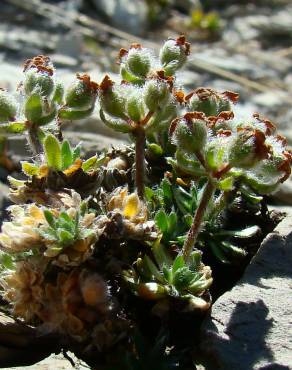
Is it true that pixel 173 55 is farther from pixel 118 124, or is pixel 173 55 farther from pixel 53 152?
pixel 53 152

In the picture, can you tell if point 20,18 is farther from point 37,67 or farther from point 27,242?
point 27,242

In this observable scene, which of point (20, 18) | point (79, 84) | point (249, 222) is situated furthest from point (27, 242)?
point (20, 18)

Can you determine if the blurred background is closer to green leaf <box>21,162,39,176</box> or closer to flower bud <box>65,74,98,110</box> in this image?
flower bud <box>65,74,98,110</box>

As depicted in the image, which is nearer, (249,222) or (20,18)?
(249,222)

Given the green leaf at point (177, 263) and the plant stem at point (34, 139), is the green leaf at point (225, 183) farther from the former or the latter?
the plant stem at point (34, 139)

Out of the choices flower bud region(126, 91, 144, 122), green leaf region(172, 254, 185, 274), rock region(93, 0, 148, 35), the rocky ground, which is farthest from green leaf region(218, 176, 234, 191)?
rock region(93, 0, 148, 35)

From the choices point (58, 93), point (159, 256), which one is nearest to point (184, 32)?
point (58, 93)
